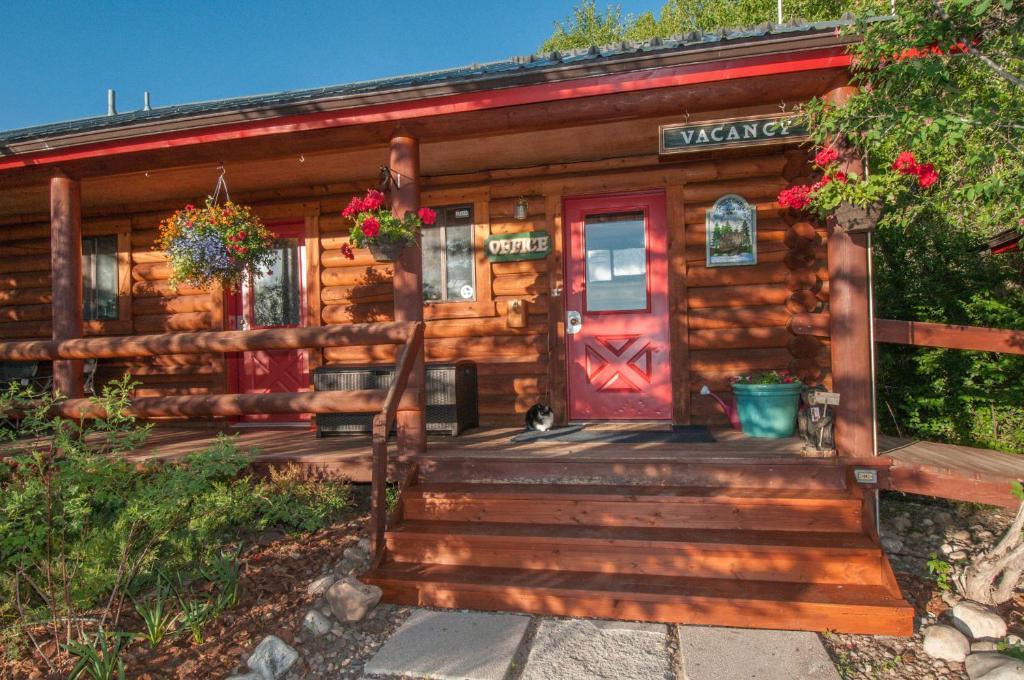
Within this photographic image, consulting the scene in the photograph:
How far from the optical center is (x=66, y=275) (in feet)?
16.7

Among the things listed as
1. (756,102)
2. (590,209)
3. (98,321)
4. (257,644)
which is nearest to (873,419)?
(756,102)

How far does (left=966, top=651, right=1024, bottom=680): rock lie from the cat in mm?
3202

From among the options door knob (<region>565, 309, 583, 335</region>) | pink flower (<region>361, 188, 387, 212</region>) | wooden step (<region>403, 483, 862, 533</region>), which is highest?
pink flower (<region>361, 188, 387, 212</region>)

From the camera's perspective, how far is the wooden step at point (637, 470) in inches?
145

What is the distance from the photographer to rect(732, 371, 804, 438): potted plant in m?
4.62

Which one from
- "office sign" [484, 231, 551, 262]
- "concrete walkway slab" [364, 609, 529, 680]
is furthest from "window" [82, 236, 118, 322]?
"concrete walkway slab" [364, 609, 529, 680]

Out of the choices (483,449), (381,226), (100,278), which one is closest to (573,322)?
(483,449)

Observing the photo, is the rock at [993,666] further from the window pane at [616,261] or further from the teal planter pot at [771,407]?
the window pane at [616,261]

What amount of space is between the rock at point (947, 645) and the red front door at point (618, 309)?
2873mm

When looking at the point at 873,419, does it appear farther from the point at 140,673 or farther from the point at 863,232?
the point at 140,673

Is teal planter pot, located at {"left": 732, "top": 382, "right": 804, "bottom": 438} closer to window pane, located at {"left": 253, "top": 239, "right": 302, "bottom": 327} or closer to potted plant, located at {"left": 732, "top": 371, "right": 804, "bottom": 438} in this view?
potted plant, located at {"left": 732, "top": 371, "right": 804, "bottom": 438}

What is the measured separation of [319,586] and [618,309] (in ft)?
11.6

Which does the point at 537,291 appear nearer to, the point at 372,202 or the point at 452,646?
the point at 372,202

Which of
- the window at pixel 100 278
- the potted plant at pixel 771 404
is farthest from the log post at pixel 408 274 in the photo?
the window at pixel 100 278
